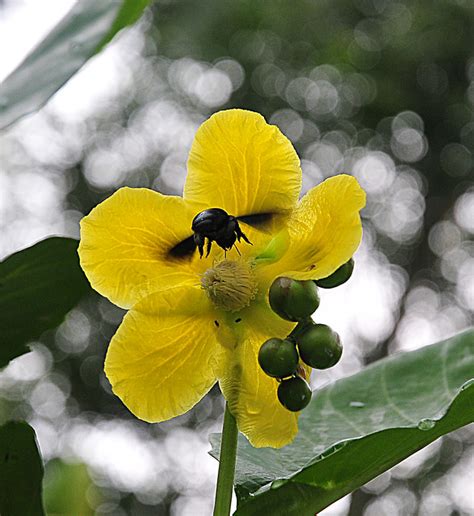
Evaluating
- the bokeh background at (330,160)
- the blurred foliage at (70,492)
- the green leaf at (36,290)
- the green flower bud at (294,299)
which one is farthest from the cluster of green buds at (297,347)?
the bokeh background at (330,160)

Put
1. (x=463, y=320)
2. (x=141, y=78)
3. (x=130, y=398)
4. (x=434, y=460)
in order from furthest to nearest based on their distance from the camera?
(x=141, y=78), (x=463, y=320), (x=434, y=460), (x=130, y=398)

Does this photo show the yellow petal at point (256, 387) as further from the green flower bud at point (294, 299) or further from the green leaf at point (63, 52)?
the green leaf at point (63, 52)

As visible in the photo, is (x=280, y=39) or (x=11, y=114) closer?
(x=11, y=114)

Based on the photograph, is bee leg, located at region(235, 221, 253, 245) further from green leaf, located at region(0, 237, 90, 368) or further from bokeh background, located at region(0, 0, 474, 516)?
bokeh background, located at region(0, 0, 474, 516)

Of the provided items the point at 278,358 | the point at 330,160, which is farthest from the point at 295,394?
the point at 330,160

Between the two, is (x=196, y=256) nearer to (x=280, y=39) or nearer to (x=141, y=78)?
(x=280, y=39)

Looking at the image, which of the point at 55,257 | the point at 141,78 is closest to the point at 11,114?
the point at 55,257

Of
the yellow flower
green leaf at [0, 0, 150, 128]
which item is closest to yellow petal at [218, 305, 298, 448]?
the yellow flower
